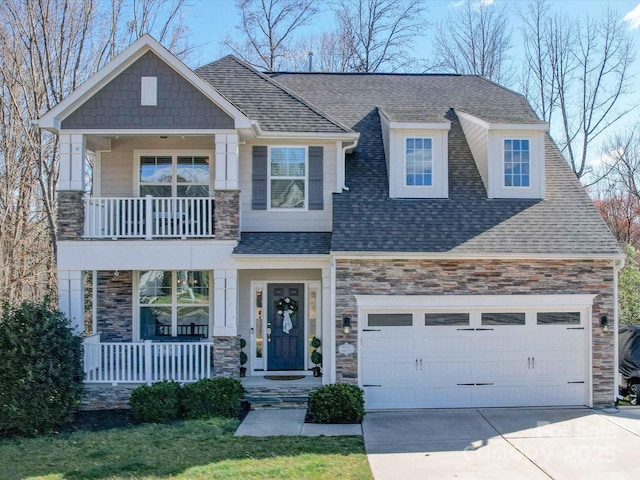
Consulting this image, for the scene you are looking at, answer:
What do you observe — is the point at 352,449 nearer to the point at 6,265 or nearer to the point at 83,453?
the point at 83,453

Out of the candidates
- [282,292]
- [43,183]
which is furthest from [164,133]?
[43,183]

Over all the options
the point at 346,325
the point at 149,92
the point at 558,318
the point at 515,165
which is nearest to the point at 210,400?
the point at 346,325

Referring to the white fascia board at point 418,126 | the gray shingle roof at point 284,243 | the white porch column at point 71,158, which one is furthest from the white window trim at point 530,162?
the white porch column at point 71,158

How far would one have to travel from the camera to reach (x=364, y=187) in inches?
535

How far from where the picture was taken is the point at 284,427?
10.5 meters

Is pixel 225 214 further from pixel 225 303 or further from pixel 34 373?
pixel 34 373

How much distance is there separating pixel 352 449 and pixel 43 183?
16.1m

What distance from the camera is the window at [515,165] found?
44.7ft

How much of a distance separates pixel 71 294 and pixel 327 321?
5.74m

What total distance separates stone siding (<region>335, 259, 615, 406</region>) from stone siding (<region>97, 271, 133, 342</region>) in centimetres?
543

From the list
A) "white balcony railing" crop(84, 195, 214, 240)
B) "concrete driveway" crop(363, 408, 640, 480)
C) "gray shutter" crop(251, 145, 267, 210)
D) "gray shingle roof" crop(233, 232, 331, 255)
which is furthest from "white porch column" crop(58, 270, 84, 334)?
"concrete driveway" crop(363, 408, 640, 480)

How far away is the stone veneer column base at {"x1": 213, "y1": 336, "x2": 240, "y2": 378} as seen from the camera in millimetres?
12125

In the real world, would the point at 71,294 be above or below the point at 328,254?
below

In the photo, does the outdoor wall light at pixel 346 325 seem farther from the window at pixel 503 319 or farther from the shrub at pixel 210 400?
the window at pixel 503 319
